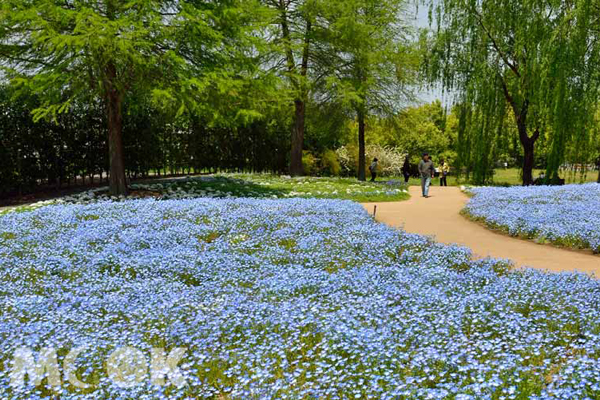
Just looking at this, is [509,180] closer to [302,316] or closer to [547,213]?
[547,213]

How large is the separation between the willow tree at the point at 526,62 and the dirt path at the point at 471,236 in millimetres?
6659

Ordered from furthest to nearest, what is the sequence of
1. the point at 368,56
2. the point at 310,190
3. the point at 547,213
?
the point at 368,56
the point at 310,190
the point at 547,213

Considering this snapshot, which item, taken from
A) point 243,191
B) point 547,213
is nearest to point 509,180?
point 243,191

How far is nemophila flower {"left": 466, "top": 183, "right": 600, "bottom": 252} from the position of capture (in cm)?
919

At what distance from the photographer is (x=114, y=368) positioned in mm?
3672

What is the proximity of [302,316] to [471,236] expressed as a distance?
6648 mm

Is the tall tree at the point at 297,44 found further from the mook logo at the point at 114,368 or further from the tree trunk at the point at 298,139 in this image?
the mook logo at the point at 114,368

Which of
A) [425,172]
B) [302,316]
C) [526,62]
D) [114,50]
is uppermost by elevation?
[526,62]

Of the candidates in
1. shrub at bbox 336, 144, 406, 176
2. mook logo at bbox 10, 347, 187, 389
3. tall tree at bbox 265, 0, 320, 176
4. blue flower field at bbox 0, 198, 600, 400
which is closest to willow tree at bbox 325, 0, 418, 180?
tall tree at bbox 265, 0, 320, 176

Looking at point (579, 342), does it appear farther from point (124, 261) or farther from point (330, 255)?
point (124, 261)

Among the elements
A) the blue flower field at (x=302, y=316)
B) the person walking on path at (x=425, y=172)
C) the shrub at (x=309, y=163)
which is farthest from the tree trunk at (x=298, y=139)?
the blue flower field at (x=302, y=316)

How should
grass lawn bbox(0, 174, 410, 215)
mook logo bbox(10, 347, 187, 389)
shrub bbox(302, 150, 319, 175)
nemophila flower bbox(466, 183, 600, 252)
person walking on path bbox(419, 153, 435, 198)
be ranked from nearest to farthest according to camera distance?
1. mook logo bbox(10, 347, 187, 389)
2. nemophila flower bbox(466, 183, 600, 252)
3. grass lawn bbox(0, 174, 410, 215)
4. person walking on path bbox(419, 153, 435, 198)
5. shrub bbox(302, 150, 319, 175)

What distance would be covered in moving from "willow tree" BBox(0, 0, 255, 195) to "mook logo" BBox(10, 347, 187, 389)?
9514mm

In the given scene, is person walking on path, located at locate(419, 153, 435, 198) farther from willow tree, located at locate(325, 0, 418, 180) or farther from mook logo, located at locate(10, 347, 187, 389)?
mook logo, located at locate(10, 347, 187, 389)
